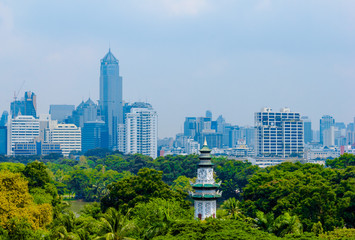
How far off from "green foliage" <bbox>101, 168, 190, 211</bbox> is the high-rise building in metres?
142

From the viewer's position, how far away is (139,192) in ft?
163

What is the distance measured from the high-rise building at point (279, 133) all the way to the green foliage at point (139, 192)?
141897 mm

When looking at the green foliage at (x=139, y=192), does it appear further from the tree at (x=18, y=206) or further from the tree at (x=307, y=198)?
the tree at (x=18, y=206)

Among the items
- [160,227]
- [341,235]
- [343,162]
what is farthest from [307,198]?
[343,162]

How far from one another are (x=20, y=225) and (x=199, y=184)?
41.9ft

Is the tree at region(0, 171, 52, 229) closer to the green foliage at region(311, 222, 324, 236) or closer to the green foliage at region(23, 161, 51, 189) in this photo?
the green foliage at region(23, 161, 51, 189)

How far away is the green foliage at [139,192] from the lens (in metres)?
47.9

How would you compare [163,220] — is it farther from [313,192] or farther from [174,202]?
[313,192]

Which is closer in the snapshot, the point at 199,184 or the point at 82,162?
the point at 199,184

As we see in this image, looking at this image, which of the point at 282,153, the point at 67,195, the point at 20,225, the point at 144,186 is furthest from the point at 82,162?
the point at 20,225

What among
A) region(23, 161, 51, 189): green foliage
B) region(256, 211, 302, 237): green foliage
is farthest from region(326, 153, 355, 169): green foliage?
region(23, 161, 51, 189): green foliage

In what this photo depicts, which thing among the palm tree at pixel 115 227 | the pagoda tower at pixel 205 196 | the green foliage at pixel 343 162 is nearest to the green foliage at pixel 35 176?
the pagoda tower at pixel 205 196

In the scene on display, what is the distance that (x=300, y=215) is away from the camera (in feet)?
145

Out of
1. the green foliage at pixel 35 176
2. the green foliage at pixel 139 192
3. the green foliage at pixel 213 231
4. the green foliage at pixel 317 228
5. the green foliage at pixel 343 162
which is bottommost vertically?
the green foliage at pixel 317 228
